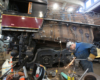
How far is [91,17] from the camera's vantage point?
443 centimetres

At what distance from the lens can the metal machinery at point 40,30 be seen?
9.64ft

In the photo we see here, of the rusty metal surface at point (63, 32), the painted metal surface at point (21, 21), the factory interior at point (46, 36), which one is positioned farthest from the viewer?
the rusty metal surface at point (63, 32)

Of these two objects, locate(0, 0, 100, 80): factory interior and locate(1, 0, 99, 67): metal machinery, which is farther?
locate(1, 0, 99, 67): metal machinery

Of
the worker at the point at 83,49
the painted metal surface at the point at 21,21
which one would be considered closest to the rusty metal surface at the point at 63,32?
the painted metal surface at the point at 21,21

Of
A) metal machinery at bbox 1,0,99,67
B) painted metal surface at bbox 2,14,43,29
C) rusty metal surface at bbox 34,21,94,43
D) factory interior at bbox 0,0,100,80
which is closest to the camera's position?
factory interior at bbox 0,0,100,80

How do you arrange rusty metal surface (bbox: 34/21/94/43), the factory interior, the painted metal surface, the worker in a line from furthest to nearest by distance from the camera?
rusty metal surface (bbox: 34/21/94/43) → the painted metal surface → the factory interior → the worker

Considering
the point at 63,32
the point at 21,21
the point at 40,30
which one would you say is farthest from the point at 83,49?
the point at 21,21

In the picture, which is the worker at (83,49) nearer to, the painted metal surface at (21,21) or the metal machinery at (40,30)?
the metal machinery at (40,30)

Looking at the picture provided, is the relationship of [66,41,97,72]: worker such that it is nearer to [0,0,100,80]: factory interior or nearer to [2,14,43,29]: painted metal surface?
[0,0,100,80]: factory interior

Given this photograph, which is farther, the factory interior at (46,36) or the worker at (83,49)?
the factory interior at (46,36)

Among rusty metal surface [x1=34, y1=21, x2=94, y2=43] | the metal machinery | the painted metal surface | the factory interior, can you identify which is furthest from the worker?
the painted metal surface

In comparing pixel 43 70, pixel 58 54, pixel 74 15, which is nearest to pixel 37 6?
pixel 74 15

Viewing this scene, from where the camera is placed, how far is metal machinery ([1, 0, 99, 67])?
116 inches

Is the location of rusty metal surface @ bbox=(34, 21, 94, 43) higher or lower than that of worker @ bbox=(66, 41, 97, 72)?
higher
